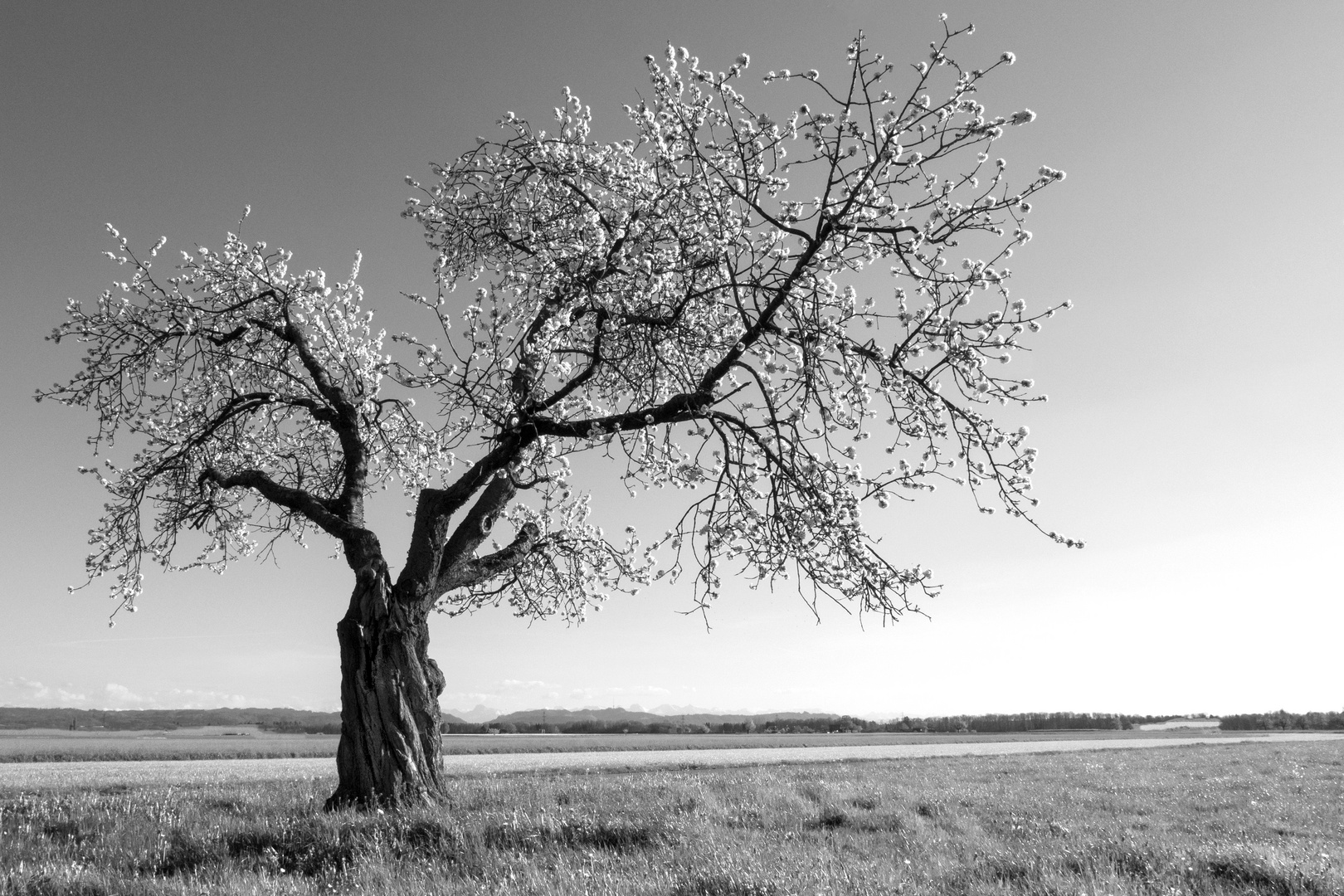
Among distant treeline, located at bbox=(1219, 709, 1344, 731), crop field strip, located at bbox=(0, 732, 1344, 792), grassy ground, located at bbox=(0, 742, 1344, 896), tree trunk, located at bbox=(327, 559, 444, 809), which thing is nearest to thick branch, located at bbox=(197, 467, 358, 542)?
tree trunk, located at bbox=(327, 559, 444, 809)

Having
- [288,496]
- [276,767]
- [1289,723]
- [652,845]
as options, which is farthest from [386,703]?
[1289,723]

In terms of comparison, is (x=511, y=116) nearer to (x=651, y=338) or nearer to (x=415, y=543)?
(x=651, y=338)

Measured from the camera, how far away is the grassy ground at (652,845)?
7703 mm

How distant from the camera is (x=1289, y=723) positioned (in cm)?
10875

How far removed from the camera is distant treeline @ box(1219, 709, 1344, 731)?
105 meters

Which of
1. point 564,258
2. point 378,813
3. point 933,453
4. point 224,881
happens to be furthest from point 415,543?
point 933,453

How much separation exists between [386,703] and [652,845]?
5.46 m

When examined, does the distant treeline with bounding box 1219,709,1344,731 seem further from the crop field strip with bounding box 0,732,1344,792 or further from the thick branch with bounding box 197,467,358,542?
the thick branch with bounding box 197,467,358,542

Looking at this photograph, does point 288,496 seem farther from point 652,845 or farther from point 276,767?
point 276,767

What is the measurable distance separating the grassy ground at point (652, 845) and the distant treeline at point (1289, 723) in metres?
117

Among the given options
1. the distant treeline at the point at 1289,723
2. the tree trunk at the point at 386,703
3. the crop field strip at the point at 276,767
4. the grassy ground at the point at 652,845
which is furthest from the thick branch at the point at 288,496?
the distant treeline at the point at 1289,723

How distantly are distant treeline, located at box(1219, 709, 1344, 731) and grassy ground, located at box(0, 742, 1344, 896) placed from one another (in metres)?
117

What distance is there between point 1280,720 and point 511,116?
443ft

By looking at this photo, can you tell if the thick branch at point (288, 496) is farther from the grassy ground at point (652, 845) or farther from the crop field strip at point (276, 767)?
the crop field strip at point (276, 767)
